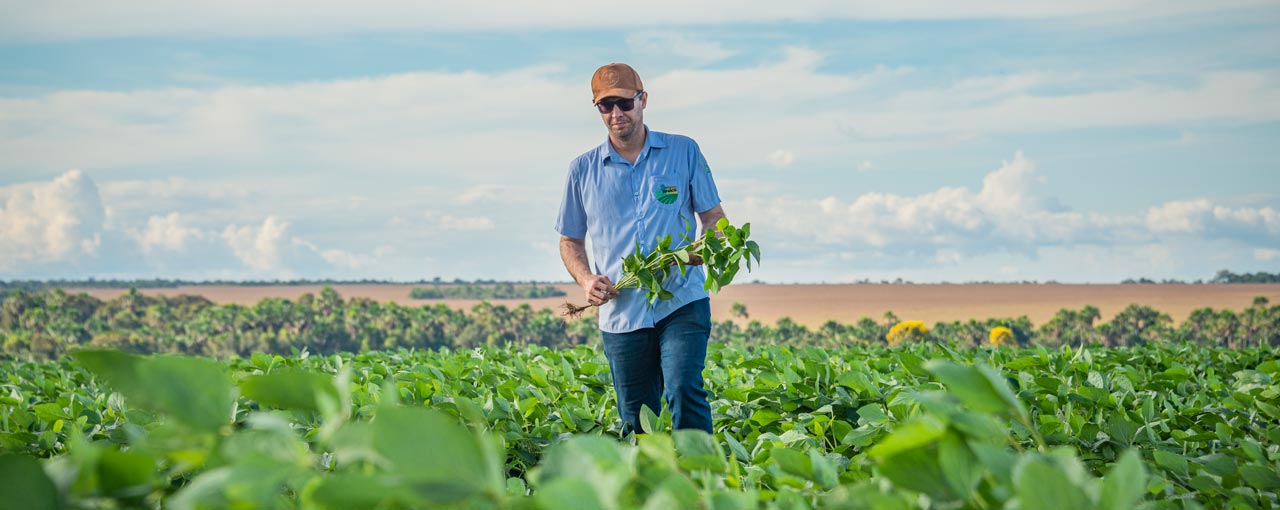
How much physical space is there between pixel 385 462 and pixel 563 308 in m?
3.92

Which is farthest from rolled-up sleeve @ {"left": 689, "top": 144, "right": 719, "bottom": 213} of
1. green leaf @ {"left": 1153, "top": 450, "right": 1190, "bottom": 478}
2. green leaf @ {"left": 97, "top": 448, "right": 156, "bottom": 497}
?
green leaf @ {"left": 97, "top": 448, "right": 156, "bottom": 497}

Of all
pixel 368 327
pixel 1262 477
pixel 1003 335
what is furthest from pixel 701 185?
pixel 368 327

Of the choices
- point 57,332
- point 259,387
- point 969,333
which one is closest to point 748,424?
point 259,387

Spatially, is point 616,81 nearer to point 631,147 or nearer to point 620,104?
point 620,104

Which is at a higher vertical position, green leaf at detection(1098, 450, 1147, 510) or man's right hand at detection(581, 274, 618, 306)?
man's right hand at detection(581, 274, 618, 306)

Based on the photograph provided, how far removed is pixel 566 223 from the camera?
5.07m

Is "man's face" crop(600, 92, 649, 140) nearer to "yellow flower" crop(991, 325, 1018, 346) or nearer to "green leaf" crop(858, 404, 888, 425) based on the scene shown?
"green leaf" crop(858, 404, 888, 425)

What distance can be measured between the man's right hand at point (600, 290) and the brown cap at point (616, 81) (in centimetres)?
86

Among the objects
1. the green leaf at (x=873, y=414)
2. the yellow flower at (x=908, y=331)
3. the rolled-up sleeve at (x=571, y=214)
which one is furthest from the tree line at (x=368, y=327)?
the green leaf at (x=873, y=414)

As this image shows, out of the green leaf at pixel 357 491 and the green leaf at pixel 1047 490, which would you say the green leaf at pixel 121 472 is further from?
the green leaf at pixel 1047 490

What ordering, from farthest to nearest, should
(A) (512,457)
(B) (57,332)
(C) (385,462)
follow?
1. (B) (57,332)
2. (A) (512,457)
3. (C) (385,462)

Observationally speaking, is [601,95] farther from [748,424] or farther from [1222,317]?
[1222,317]

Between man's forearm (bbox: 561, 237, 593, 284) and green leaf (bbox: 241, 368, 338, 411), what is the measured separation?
3.70 metres

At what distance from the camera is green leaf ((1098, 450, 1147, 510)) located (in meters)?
1.00
